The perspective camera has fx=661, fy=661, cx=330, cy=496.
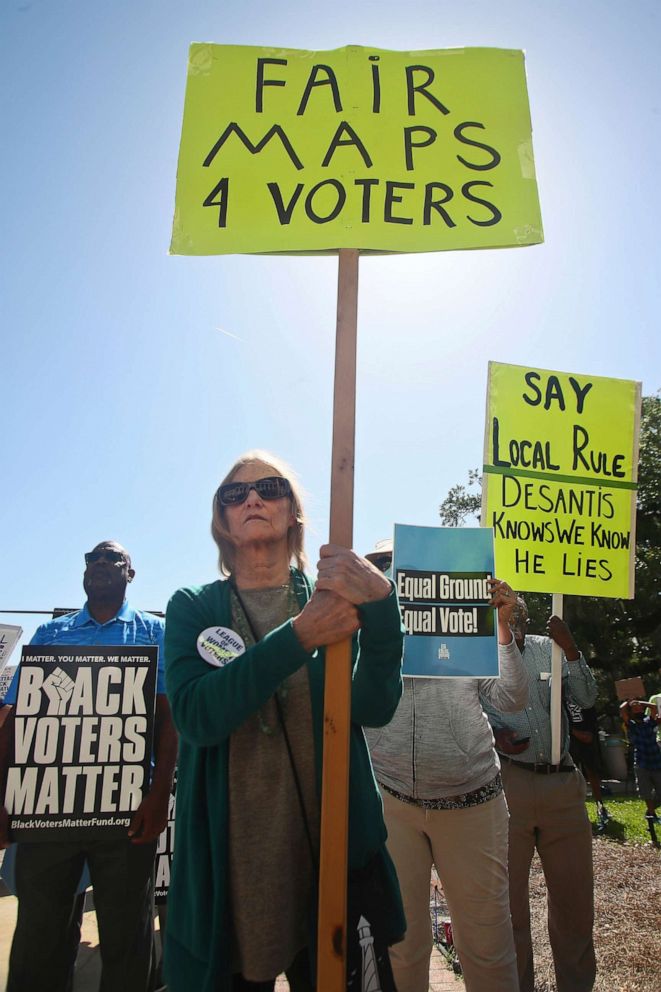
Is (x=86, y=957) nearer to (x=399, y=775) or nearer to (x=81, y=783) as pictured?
(x=81, y=783)

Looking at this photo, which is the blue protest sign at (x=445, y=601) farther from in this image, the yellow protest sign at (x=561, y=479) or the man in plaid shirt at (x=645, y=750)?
the man in plaid shirt at (x=645, y=750)

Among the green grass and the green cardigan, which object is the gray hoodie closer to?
the green cardigan

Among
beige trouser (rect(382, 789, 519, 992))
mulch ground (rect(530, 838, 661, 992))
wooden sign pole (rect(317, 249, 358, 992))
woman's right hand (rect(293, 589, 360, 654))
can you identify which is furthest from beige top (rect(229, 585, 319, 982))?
mulch ground (rect(530, 838, 661, 992))

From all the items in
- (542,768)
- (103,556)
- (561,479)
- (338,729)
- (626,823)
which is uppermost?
(561,479)

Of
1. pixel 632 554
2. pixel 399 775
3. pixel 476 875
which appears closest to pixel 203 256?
pixel 399 775

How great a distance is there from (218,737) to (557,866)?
251 cm

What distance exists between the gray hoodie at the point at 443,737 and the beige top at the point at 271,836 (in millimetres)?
1239

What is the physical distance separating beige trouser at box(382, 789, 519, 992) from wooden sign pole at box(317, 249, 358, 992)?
1.22 metres

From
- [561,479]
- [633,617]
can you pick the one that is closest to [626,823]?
[561,479]

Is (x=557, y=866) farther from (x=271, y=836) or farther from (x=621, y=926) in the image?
(x=271, y=836)

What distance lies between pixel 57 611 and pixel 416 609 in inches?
101

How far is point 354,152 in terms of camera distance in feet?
6.30

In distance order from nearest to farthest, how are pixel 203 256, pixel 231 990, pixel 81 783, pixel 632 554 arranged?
pixel 231 990
pixel 203 256
pixel 81 783
pixel 632 554

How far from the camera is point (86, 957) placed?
3871mm
